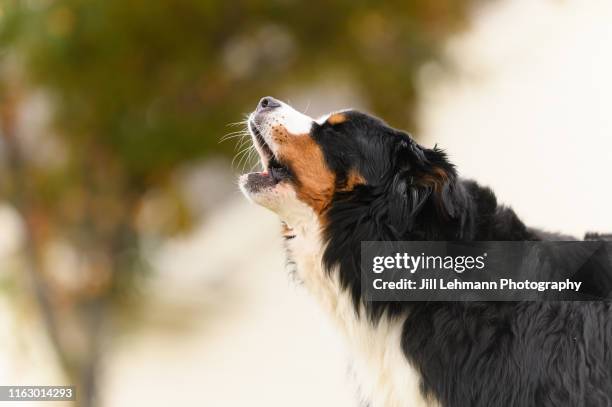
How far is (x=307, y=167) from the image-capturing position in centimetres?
311

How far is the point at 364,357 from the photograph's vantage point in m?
3.17

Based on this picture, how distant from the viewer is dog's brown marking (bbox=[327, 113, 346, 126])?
3.18 metres

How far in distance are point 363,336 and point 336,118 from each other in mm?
827

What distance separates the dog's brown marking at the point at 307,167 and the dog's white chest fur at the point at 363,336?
0.29ft

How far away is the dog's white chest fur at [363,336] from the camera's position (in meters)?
3.04

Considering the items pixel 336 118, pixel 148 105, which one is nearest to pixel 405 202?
pixel 336 118

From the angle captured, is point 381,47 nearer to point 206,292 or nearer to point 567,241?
point 206,292

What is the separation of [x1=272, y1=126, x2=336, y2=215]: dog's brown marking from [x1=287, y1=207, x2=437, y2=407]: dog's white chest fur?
0.09 metres

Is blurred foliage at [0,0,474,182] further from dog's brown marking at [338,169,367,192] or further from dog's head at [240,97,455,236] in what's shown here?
dog's brown marking at [338,169,367,192]

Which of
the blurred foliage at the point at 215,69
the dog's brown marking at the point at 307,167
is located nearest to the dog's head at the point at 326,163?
the dog's brown marking at the point at 307,167

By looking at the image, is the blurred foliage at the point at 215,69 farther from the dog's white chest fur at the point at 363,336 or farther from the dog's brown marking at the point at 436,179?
the dog's brown marking at the point at 436,179

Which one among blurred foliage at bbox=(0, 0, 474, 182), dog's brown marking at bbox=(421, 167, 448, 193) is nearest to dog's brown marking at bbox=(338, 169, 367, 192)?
dog's brown marking at bbox=(421, 167, 448, 193)

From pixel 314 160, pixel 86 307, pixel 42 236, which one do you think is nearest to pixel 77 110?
pixel 42 236

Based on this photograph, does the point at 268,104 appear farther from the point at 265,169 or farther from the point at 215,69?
the point at 215,69
